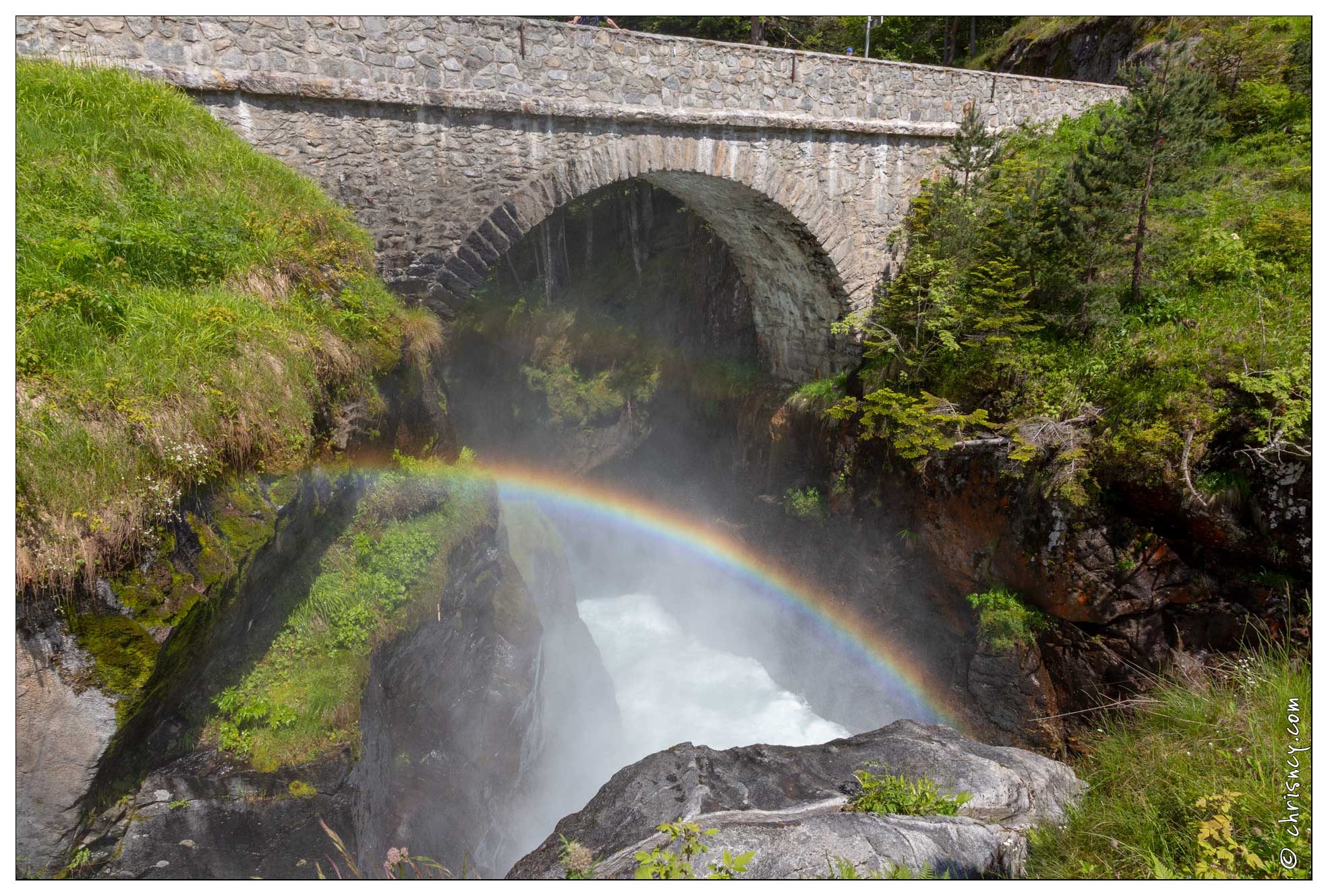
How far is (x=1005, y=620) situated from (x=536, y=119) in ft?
27.6

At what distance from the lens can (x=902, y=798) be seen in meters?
4.03

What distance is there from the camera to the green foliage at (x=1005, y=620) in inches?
311

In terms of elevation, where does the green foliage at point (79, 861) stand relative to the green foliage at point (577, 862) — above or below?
below

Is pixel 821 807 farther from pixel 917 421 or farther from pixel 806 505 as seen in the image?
pixel 806 505

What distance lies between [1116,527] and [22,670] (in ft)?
29.9

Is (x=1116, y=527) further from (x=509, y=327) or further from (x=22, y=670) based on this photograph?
(x=509, y=327)

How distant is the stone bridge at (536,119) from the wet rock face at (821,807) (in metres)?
6.31

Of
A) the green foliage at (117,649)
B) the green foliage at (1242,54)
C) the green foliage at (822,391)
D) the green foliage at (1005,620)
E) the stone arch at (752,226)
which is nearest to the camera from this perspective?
the green foliage at (117,649)

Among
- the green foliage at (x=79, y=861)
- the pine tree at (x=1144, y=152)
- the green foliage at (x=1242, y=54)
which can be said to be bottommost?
the green foliage at (x=79, y=861)

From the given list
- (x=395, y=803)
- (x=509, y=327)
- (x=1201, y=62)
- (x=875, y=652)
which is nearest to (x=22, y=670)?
(x=395, y=803)

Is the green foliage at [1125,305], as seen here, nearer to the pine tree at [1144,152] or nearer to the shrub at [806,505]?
the pine tree at [1144,152]

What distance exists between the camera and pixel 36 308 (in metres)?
4.43

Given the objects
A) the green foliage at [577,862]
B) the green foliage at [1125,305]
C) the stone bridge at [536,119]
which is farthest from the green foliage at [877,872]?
the stone bridge at [536,119]

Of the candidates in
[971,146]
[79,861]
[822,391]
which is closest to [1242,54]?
[971,146]
